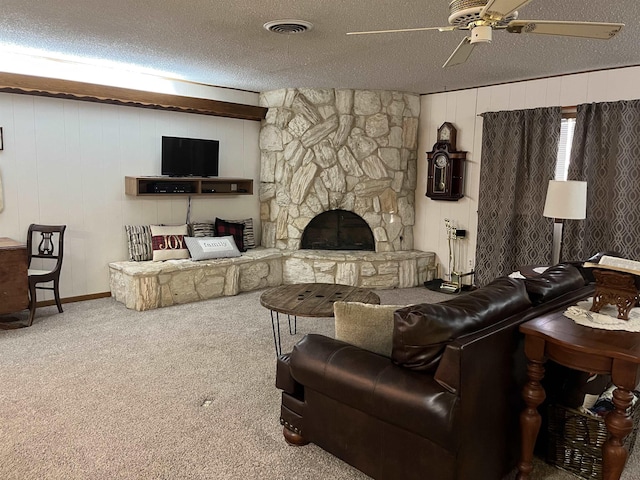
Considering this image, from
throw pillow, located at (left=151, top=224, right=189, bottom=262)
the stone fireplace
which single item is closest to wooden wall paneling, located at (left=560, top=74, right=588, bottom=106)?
the stone fireplace

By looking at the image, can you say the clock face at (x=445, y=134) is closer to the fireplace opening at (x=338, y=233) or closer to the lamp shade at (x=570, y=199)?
the fireplace opening at (x=338, y=233)

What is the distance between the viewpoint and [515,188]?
17.7 feet

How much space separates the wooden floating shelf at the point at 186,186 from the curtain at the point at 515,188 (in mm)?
2966

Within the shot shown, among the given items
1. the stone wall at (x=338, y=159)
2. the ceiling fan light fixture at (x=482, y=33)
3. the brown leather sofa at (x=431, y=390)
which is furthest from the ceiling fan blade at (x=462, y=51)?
the stone wall at (x=338, y=159)

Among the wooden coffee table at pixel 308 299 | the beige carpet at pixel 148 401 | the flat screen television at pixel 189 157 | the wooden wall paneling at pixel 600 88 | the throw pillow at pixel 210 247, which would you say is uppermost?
the wooden wall paneling at pixel 600 88

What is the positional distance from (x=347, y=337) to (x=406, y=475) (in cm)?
65

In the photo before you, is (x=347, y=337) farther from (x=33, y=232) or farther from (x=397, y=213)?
(x=397, y=213)

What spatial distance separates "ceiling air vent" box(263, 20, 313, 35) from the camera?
3374mm

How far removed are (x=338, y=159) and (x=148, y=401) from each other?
4.08 metres

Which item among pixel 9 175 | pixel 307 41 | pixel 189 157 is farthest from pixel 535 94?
pixel 9 175

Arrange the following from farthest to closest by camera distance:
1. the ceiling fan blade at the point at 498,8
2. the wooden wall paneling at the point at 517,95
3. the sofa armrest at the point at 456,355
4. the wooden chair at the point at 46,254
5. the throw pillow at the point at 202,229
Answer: the throw pillow at the point at 202,229
the wooden wall paneling at the point at 517,95
the wooden chair at the point at 46,254
the ceiling fan blade at the point at 498,8
the sofa armrest at the point at 456,355

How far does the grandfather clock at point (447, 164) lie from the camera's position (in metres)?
5.99

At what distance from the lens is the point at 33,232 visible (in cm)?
484

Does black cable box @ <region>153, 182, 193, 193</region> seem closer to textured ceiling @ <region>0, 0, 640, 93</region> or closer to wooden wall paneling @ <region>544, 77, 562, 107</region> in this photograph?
textured ceiling @ <region>0, 0, 640, 93</region>
